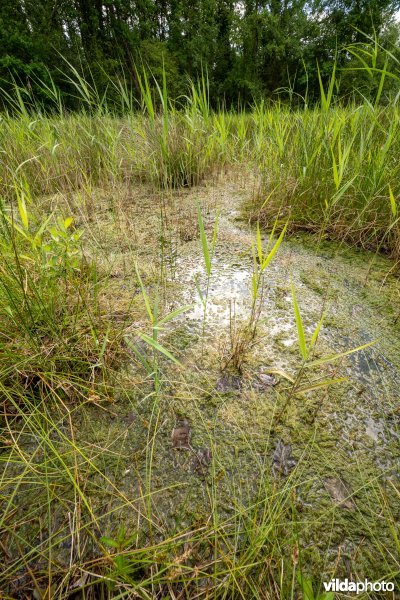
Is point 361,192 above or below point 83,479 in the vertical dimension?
above

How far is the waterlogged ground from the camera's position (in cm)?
47

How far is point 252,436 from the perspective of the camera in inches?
23.3

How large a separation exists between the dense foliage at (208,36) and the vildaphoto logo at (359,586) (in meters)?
9.79

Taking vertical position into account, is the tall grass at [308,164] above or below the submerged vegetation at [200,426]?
above

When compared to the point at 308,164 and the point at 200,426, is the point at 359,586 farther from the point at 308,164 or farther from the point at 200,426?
the point at 308,164

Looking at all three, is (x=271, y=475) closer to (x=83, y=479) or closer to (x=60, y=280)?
(x=83, y=479)

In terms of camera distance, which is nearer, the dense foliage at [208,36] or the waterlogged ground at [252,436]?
the waterlogged ground at [252,436]

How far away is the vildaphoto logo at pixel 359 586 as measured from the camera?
414 mm

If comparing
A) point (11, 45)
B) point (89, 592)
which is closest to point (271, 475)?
point (89, 592)

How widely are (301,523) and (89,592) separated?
35cm

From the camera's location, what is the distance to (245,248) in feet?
4.02

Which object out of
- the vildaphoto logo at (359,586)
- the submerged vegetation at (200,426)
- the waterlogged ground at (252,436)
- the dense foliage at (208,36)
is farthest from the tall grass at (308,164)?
the dense foliage at (208,36)

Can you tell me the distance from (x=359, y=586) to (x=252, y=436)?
260 mm

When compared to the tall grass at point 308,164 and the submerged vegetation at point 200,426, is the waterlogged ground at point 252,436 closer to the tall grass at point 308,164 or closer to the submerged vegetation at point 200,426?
the submerged vegetation at point 200,426
